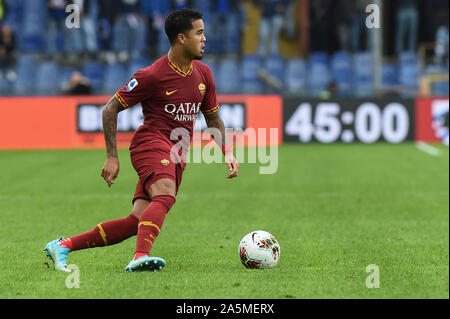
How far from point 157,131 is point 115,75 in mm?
20738

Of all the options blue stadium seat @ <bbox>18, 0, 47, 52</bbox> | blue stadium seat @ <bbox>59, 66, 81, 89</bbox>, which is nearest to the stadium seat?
blue stadium seat @ <bbox>59, 66, 81, 89</bbox>

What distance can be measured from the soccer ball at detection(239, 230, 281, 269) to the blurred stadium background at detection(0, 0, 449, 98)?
18991 millimetres

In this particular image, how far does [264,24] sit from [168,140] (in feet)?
69.5

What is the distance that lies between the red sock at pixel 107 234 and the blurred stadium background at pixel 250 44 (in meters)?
19.1

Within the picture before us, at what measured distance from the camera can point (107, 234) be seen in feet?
21.0

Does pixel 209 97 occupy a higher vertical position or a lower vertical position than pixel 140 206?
higher

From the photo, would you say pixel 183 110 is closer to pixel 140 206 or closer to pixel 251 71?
pixel 140 206

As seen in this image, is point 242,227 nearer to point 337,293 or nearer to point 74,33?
point 337,293

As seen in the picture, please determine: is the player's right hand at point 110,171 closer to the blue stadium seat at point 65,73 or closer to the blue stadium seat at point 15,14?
the blue stadium seat at point 65,73

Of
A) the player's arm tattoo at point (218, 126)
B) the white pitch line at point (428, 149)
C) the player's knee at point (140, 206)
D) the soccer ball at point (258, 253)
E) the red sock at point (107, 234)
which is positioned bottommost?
the white pitch line at point (428, 149)

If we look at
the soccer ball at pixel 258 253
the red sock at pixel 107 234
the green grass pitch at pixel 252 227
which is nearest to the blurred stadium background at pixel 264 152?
the green grass pitch at pixel 252 227

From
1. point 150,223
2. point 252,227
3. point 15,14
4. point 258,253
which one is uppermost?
point 15,14

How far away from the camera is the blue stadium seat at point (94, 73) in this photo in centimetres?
2681

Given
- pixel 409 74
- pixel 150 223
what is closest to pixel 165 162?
pixel 150 223
